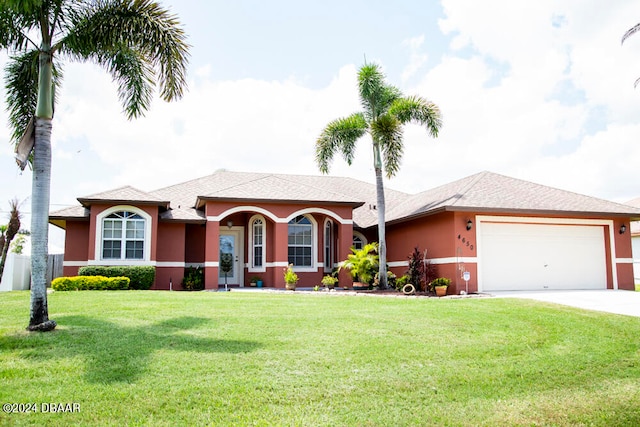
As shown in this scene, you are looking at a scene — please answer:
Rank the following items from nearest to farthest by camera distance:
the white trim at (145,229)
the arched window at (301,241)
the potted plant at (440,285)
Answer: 1. the potted plant at (440,285)
2. the white trim at (145,229)
3. the arched window at (301,241)

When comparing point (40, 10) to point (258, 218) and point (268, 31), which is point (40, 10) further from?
point (258, 218)

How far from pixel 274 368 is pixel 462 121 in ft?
48.9

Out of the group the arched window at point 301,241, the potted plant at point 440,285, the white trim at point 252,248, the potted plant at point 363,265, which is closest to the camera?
the potted plant at point 440,285

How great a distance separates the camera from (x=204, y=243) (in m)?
20.2

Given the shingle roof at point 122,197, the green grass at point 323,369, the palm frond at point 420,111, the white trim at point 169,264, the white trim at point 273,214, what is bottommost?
the green grass at point 323,369

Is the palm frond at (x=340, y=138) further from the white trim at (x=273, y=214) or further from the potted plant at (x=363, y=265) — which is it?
the potted plant at (x=363, y=265)

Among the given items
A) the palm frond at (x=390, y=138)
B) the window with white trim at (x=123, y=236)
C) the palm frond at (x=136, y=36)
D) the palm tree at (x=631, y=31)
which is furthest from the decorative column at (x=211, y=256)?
the palm tree at (x=631, y=31)

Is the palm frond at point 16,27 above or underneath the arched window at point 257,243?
above

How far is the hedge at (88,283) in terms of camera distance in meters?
16.1

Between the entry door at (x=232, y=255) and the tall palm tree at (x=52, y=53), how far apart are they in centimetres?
1103

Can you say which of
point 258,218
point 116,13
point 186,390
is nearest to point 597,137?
point 258,218

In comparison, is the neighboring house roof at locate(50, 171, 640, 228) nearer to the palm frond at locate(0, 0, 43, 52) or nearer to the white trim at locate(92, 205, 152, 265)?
the white trim at locate(92, 205, 152, 265)

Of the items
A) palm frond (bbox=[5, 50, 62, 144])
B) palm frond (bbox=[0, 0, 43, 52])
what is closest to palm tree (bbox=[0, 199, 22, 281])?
palm frond (bbox=[5, 50, 62, 144])

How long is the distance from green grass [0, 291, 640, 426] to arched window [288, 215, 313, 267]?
1027cm
